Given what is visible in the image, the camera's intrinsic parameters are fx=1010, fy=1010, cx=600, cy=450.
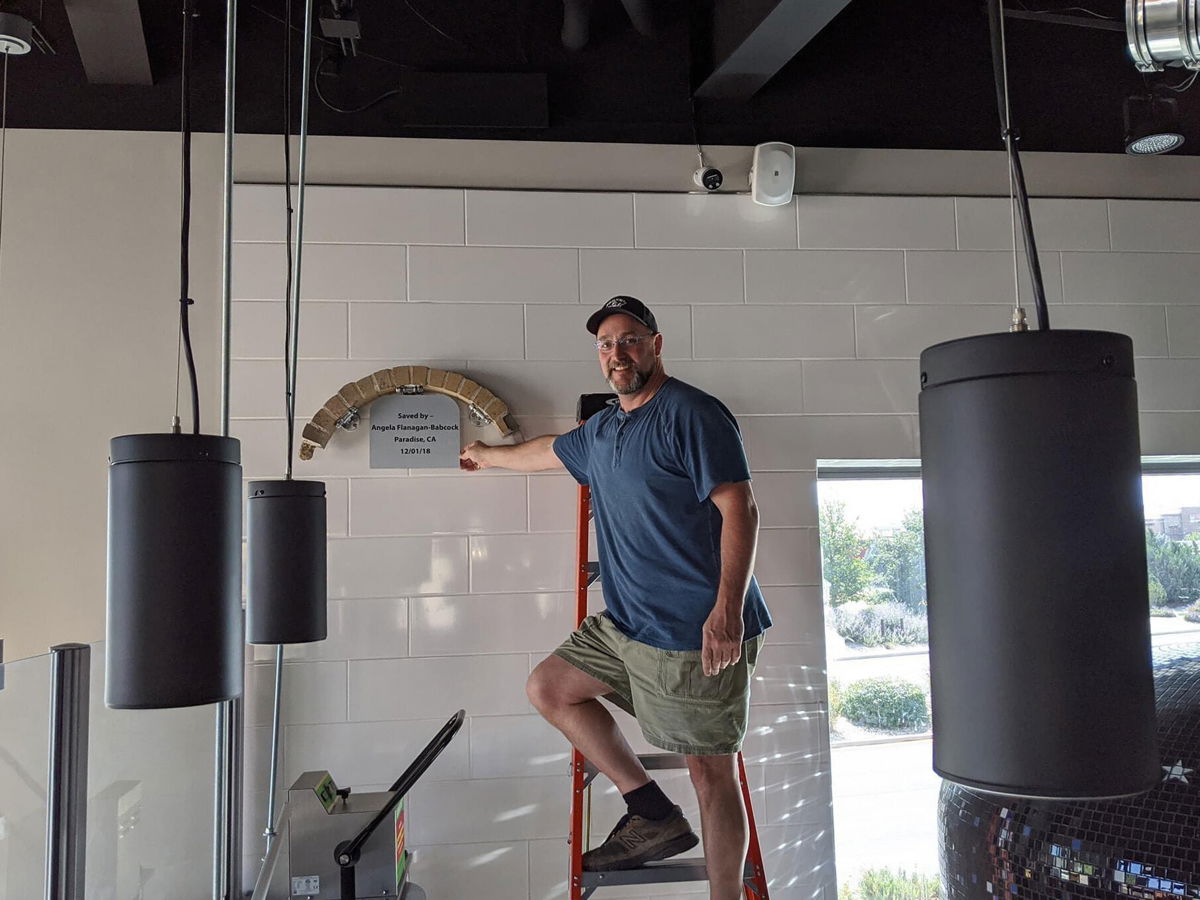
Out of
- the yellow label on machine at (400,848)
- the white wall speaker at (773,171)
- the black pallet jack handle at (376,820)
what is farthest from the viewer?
the white wall speaker at (773,171)

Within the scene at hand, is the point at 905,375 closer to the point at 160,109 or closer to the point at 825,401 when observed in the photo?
the point at 825,401

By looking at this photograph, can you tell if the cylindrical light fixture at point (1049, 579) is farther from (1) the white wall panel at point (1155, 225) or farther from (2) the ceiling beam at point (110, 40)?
(1) the white wall panel at point (1155, 225)

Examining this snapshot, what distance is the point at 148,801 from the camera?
255 cm

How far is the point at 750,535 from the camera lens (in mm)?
2459

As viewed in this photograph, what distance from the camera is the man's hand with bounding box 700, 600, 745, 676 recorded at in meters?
2.42

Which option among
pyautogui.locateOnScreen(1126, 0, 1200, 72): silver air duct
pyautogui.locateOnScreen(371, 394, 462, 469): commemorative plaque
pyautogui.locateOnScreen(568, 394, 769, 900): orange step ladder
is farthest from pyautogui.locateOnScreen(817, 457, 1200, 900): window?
pyautogui.locateOnScreen(1126, 0, 1200, 72): silver air duct

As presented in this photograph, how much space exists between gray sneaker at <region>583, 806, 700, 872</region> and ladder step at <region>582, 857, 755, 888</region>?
14 millimetres

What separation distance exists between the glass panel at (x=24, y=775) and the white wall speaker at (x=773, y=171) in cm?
253

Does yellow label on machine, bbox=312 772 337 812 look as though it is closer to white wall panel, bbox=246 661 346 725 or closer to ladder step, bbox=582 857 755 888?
white wall panel, bbox=246 661 346 725

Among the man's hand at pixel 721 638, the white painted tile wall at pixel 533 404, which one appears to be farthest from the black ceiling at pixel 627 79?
the man's hand at pixel 721 638

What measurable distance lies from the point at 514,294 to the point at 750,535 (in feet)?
4.32

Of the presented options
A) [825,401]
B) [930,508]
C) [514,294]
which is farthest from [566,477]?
[930,508]

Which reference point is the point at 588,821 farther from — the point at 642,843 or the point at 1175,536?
the point at 1175,536

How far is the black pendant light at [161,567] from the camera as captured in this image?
958 mm
